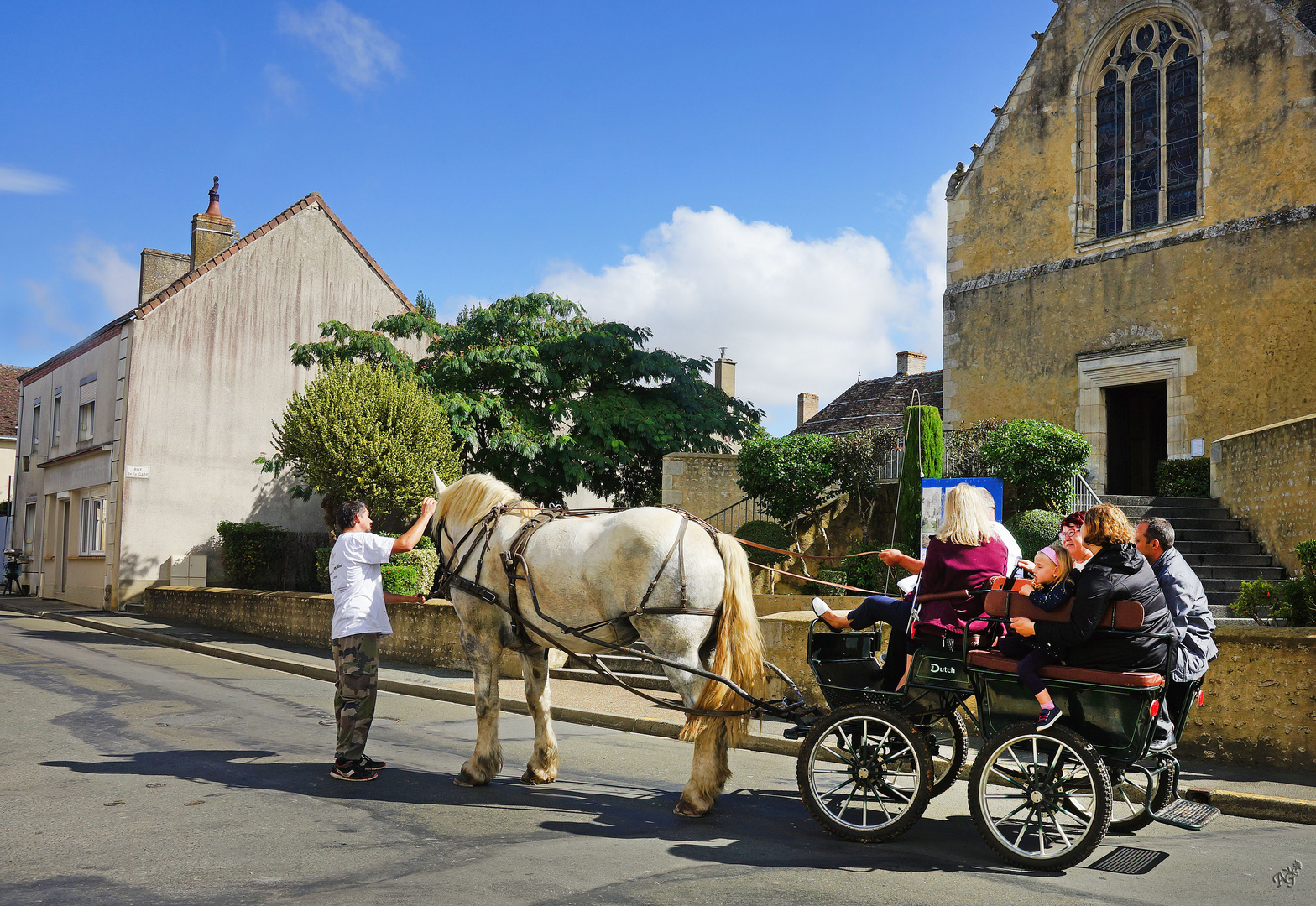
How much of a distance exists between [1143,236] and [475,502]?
15904 millimetres

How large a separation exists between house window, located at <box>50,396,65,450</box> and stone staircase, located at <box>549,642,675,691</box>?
20958 millimetres

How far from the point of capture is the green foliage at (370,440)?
626 inches

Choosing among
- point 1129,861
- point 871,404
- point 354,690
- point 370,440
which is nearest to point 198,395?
point 370,440

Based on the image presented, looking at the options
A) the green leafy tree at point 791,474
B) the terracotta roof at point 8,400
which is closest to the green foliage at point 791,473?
the green leafy tree at point 791,474

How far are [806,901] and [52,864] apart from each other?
3499mm

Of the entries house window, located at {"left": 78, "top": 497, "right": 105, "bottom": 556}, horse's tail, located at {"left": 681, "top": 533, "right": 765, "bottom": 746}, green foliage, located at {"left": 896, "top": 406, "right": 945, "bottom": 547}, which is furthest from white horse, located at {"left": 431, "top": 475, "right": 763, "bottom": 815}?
house window, located at {"left": 78, "top": 497, "right": 105, "bottom": 556}

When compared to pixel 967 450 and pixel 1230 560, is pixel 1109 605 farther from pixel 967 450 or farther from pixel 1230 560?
pixel 967 450

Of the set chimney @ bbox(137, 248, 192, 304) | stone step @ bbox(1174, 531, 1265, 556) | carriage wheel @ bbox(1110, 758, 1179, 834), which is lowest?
carriage wheel @ bbox(1110, 758, 1179, 834)

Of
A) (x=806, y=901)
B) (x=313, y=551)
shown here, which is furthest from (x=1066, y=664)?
(x=313, y=551)

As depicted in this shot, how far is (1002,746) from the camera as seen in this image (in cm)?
489

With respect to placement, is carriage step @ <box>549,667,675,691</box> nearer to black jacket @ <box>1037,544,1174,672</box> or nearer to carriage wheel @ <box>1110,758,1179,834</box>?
carriage wheel @ <box>1110,758,1179,834</box>

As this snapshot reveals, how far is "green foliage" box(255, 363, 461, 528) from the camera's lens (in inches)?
626

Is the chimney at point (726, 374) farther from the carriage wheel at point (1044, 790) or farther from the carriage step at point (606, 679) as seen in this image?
the carriage wheel at point (1044, 790)

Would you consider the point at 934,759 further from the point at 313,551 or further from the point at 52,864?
the point at 313,551
